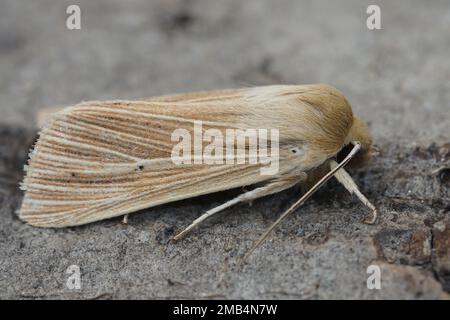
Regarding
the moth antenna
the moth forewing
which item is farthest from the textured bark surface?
the moth forewing

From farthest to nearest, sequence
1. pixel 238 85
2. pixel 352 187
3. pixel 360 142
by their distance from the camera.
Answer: pixel 238 85 → pixel 360 142 → pixel 352 187

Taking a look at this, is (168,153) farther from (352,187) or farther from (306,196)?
(352,187)

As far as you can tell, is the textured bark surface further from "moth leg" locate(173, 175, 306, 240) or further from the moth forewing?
the moth forewing

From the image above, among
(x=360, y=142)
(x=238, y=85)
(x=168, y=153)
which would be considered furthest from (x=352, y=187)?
(x=238, y=85)

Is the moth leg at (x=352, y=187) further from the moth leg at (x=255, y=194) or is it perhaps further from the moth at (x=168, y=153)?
the moth leg at (x=255, y=194)

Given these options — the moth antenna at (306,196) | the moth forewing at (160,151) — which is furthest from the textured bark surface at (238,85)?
the moth forewing at (160,151)
